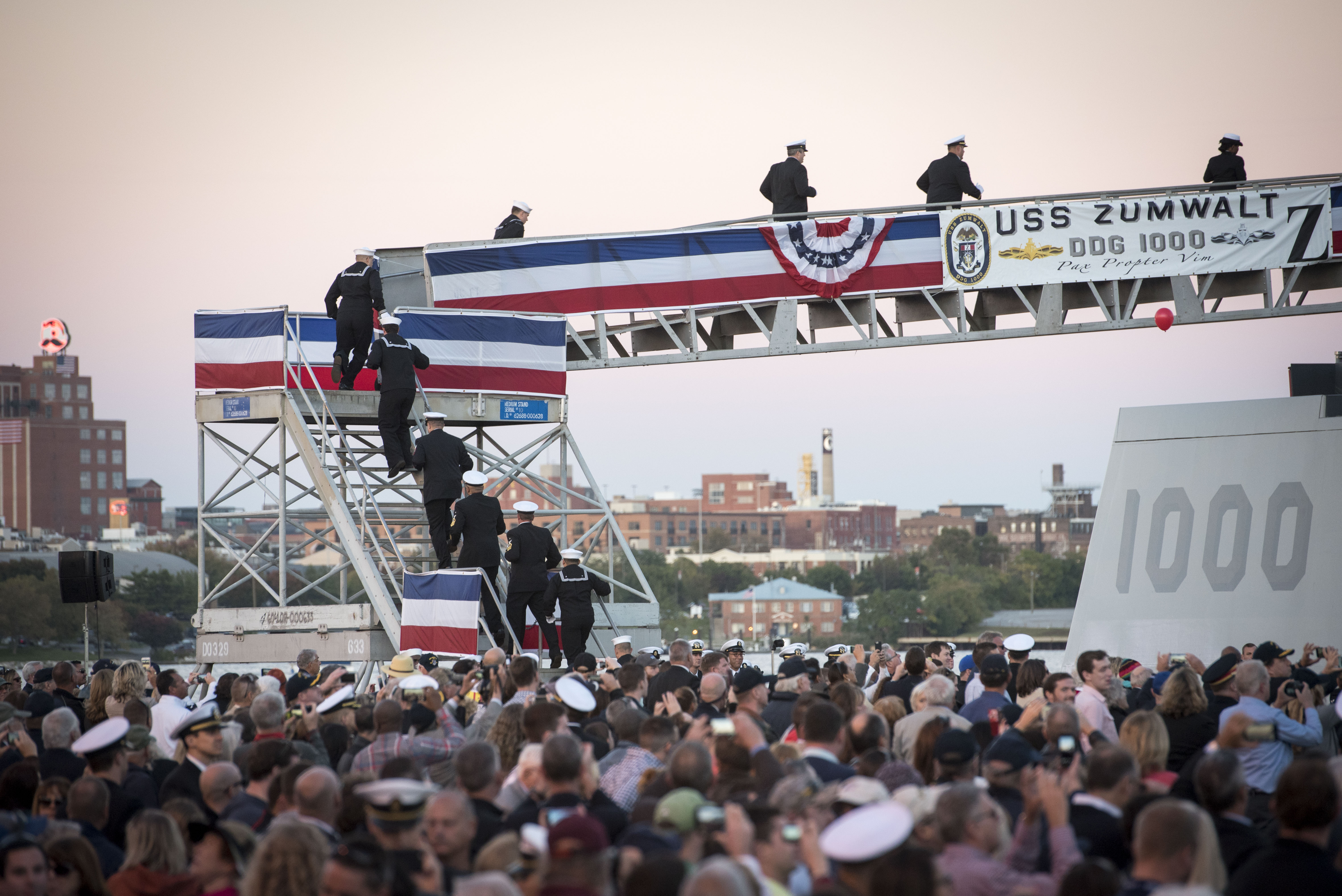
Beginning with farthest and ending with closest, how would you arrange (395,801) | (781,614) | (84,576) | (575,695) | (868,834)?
(781,614), (84,576), (575,695), (395,801), (868,834)

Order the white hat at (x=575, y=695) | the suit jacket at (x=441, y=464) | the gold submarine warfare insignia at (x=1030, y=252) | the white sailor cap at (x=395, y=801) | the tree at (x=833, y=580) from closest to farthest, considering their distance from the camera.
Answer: the white sailor cap at (x=395, y=801) → the white hat at (x=575, y=695) → the suit jacket at (x=441, y=464) → the gold submarine warfare insignia at (x=1030, y=252) → the tree at (x=833, y=580)

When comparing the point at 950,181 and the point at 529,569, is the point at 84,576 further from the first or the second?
the point at 950,181

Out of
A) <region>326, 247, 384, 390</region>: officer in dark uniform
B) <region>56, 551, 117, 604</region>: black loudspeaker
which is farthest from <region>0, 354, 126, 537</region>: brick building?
<region>326, 247, 384, 390</region>: officer in dark uniform

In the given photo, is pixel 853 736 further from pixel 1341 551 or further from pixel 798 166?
pixel 798 166

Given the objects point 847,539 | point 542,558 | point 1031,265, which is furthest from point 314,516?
point 847,539

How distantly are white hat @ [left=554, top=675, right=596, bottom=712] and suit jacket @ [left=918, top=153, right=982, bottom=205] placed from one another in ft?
32.3

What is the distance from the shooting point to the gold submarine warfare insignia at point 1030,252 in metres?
15.7

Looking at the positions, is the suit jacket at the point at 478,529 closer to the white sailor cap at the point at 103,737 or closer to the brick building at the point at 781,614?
the white sailor cap at the point at 103,737

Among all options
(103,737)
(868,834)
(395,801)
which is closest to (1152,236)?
(868,834)

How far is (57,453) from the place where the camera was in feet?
443

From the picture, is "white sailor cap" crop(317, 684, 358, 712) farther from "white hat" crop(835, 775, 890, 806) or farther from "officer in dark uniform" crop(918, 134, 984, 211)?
"officer in dark uniform" crop(918, 134, 984, 211)

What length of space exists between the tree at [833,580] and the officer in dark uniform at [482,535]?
420 ft

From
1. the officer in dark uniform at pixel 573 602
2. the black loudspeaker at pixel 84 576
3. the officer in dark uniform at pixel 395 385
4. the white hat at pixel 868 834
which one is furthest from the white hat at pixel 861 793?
the black loudspeaker at pixel 84 576

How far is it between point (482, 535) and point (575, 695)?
6.07 metres
